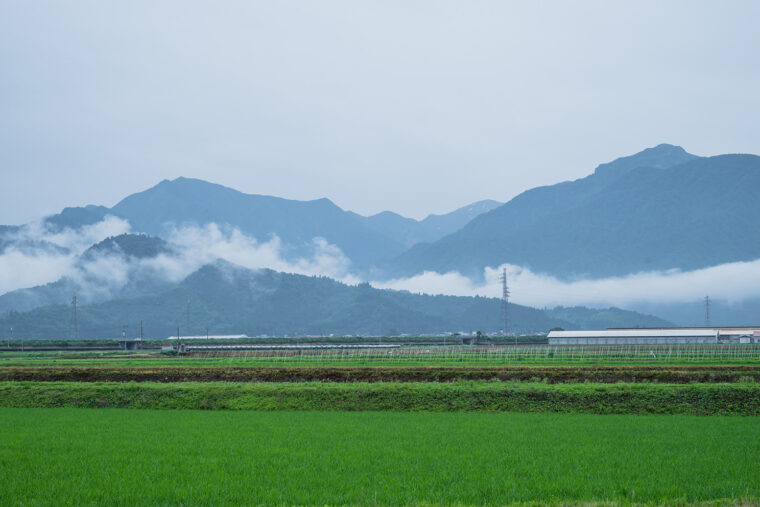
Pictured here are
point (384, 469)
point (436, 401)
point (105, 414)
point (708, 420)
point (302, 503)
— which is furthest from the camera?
point (436, 401)

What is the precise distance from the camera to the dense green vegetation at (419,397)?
2888cm

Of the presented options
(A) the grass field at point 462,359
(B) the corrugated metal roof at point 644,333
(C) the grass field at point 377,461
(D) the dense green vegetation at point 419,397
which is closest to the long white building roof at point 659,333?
(B) the corrugated metal roof at point 644,333

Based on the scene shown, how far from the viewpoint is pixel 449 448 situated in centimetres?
1856

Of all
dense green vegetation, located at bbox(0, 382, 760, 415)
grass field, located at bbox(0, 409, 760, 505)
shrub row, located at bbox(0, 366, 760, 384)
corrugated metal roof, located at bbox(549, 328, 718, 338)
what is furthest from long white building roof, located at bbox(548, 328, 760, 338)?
grass field, located at bbox(0, 409, 760, 505)

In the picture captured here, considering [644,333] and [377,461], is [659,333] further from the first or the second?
[377,461]

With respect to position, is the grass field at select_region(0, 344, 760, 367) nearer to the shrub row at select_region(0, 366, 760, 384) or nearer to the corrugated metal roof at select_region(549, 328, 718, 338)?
the shrub row at select_region(0, 366, 760, 384)

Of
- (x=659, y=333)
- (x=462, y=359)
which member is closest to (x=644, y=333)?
(x=659, y=333)

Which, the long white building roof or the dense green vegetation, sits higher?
the dense green vegetation

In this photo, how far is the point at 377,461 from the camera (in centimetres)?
1680

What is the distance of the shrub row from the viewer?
38.9m

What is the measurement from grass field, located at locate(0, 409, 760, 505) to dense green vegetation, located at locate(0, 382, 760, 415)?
147 inches

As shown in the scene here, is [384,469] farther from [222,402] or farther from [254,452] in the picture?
[222,402]

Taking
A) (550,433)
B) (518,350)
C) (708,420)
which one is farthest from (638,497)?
(518,350)

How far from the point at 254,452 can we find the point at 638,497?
9.24 m
